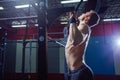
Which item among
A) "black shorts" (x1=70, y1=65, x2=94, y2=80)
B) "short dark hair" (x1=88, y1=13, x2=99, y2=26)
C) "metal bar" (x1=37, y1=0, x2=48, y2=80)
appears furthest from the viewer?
"short dark hair" (x1=88, y1=13, x2=99, y2=26)

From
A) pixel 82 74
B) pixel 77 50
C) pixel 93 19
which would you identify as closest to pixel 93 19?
pixel 93 19

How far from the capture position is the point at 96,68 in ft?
30.8

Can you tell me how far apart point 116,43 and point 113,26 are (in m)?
1.04

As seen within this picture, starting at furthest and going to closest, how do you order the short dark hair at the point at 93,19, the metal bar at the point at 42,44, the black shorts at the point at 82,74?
1. the short dark hair at the point at 93,19
2. the black shorts at the point at 82,74
3. the metal bar at the point at 42,44

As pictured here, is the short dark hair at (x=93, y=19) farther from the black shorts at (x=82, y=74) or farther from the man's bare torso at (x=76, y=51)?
the black shorts at (x=82, y=74)

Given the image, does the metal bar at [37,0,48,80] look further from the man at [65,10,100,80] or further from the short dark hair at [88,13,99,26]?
the short dark hair at [88,13,99,26]

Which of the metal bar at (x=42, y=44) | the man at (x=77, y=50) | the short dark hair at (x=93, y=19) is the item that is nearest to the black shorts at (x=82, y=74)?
the man at (x=77, y=50)

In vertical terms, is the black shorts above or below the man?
below

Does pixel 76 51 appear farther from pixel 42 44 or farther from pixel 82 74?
pixel 42 44

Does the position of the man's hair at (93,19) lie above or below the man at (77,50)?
above

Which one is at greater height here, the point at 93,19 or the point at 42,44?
the point at 93,19

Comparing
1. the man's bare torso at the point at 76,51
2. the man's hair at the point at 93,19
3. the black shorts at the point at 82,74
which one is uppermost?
the man's hair at the point at 93,19

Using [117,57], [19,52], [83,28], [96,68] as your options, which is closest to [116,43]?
[117,57]

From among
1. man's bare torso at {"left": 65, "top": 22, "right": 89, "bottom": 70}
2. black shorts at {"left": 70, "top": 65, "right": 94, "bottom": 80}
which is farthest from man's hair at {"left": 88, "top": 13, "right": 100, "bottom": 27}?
black shorts at {"left": 70, "top": 65, "right": 94, "bottom": 80}
